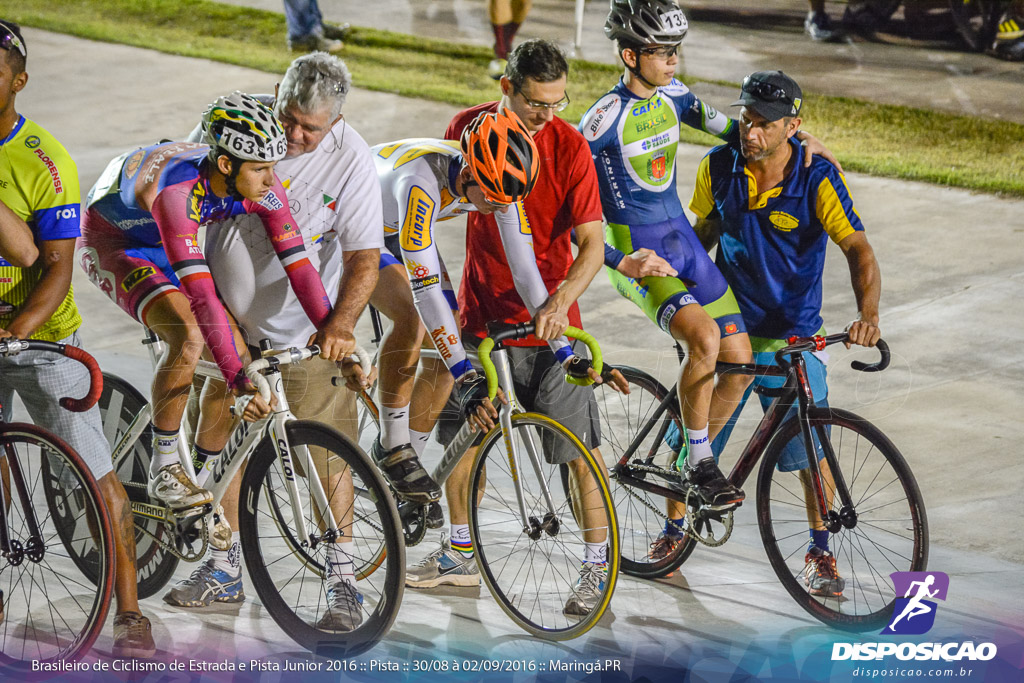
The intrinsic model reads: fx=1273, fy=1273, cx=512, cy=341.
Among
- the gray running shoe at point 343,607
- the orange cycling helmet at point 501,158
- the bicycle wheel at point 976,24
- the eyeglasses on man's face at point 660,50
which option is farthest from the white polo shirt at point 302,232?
the bicycle wheel at point 976,24

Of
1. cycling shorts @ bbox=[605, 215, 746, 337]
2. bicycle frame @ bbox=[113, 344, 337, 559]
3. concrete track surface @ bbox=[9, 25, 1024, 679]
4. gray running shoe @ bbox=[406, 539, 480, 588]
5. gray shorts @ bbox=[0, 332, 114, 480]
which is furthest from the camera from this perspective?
gray running shoe @ bbox=[406, 539, 480, 588]

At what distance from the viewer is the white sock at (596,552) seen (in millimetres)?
3666

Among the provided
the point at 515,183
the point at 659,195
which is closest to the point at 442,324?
the point at 515,183

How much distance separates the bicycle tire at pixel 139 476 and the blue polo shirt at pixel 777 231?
6.12 ft

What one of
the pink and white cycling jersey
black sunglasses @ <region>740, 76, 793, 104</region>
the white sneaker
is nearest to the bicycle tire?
the white sneaker

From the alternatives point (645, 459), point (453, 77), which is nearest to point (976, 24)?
point (453, 77)

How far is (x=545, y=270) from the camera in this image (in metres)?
3.79

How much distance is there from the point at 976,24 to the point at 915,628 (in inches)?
396

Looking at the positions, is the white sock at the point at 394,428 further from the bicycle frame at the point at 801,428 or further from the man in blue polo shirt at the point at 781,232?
the man in blue polo shirt at the point at 781,232

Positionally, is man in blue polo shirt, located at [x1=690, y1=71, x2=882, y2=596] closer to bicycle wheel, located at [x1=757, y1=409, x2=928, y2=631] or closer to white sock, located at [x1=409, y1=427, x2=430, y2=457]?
bicycle wheel, located at [x1=757, y1=409, x2=928, y2=631]

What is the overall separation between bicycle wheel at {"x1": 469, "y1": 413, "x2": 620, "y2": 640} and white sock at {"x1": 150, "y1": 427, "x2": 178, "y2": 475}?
2.77ft

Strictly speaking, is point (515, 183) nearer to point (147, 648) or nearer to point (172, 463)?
point (172, 463)

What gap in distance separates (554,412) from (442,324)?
48 centimetres

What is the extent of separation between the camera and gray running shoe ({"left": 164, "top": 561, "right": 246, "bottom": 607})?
3779 mm
